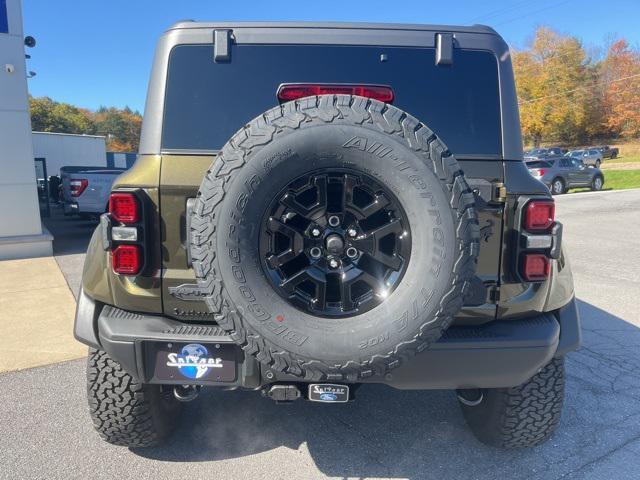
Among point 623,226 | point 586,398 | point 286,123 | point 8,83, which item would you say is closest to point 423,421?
point 586,398

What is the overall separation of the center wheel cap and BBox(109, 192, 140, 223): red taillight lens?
846 mm

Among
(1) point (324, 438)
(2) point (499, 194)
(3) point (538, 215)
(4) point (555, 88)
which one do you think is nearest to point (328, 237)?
(2) point (499, 194)

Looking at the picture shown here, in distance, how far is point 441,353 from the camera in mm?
2012

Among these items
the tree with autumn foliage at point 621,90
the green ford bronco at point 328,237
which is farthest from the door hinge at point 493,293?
the tree with autumn foliage at point 621,90

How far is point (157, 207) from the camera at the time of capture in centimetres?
207

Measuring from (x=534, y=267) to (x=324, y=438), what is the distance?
1.51 metres

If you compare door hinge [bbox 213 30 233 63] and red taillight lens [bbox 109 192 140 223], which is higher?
door hinge [bbox 213 30 233 63]

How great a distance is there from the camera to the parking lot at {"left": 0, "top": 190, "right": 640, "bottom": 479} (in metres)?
2.44

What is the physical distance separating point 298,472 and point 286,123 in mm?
1755

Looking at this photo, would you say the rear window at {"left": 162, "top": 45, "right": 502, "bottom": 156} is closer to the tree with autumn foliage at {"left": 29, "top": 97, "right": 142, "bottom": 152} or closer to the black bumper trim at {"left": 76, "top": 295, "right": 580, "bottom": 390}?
the black bumper trim at {"left": 76, "top": 295, "right": 580, "bottom": 390}

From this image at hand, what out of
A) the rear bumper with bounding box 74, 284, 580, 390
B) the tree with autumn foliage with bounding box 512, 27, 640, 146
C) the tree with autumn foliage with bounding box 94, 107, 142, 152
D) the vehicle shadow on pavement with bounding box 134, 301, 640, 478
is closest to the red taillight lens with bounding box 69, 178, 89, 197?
the vehicle shadow on pavement with bounding box 134, 301, 640, 478

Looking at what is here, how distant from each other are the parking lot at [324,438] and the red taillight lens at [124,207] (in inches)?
51.9

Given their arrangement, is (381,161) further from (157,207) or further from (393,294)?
(157,207)

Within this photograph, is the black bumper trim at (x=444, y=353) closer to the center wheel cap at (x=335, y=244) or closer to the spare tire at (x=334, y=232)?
the spare tire at (x=334, y=232)
